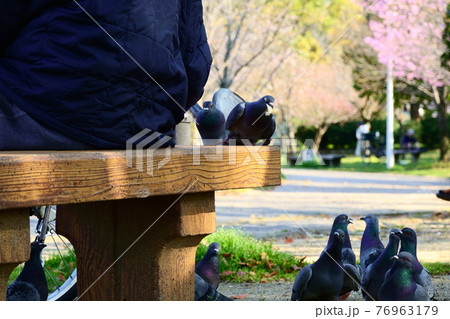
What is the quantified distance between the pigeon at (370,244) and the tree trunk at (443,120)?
63.7ft

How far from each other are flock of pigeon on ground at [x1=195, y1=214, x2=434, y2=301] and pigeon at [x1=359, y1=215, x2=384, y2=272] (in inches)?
4.6

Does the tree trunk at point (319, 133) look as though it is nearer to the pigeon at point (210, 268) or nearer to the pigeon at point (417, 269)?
the pigeon at point (210, 268)

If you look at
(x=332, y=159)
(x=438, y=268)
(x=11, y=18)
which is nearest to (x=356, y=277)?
(x=438, y=268)

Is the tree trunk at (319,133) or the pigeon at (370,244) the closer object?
the pigeon at (370,244)

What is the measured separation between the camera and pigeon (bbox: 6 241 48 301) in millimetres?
3449

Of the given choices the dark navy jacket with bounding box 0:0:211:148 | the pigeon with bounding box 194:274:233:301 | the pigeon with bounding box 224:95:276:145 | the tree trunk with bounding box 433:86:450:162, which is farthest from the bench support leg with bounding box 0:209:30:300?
the tree trunk with bounding box 433:86:450:162

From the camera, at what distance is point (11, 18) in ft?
7.48

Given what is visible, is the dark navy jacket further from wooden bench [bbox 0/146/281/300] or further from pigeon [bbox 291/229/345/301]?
pigeon [bbox 291/229/345/301]

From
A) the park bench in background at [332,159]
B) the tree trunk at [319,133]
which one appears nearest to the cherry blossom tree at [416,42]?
the park bench in background at [332,159]

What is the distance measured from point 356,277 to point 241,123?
41.9 inches

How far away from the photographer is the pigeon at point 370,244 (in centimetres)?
421

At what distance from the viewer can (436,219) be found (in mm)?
8992

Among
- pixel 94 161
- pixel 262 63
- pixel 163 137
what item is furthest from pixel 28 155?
pixel 262 63

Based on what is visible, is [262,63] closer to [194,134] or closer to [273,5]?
[273,5]
